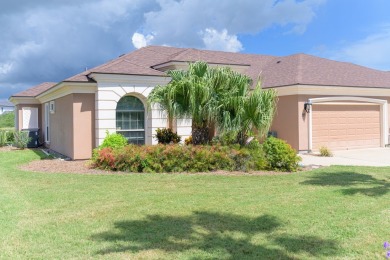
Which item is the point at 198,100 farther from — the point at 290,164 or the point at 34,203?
the point at 34,203

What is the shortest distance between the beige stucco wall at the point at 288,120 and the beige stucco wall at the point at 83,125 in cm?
937

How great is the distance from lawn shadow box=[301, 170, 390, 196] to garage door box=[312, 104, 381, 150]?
7.23m

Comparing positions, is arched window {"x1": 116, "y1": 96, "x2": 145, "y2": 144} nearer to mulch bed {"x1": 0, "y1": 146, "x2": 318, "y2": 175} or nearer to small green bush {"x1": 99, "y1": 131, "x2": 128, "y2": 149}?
small green bush {"x1": 99, "y1": 131, "x2": 128, "y2": 149}

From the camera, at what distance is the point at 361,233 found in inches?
242

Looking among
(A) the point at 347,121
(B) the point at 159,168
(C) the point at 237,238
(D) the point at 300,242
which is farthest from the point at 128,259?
(A) the point at 347,121

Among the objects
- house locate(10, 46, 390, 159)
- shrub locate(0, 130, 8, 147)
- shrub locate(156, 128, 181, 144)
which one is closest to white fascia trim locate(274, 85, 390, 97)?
house locate(10, 46, 390, 159)

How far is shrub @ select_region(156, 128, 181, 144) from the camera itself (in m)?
16.2

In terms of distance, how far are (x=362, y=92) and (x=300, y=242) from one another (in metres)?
17.3

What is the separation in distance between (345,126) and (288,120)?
11.1ft

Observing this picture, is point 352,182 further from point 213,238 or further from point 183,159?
point 213,238

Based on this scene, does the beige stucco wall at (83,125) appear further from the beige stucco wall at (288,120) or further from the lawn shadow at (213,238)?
the lawn shadow at (213,238)

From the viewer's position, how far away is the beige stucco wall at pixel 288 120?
62.1 feet

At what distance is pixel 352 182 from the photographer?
1055 centimetres

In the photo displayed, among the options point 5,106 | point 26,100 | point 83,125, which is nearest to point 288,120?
point 83,125
